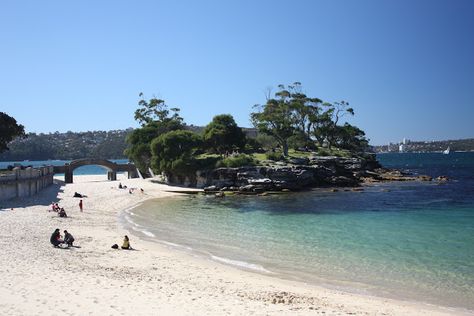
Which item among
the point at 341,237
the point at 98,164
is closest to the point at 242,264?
the point at 341,237

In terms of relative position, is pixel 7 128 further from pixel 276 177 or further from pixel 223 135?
pixel 276 177

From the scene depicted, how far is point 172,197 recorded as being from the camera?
56.9 metres

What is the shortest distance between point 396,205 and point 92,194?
3892 centimetres

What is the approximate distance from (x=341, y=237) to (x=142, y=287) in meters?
17.1

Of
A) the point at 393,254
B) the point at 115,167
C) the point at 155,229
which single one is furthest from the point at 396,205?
the point at 115,167

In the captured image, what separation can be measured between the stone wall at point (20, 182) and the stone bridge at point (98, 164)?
20588mm

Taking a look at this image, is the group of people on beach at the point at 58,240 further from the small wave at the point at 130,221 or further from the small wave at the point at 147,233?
the small wave at the point at 130,221

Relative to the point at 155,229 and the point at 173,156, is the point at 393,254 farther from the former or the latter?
the point at 173,156

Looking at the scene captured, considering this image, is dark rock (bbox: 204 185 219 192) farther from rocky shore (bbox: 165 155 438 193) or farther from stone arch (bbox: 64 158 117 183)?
stone arch (bbox: 64 158 117 183)

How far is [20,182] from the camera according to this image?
151 feet

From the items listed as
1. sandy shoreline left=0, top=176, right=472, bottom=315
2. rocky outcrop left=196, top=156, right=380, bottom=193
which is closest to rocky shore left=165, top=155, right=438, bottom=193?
rocky outcrop left=196, top=156, right=380, bottom=193

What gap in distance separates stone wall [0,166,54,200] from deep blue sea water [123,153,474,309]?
42.5 feet

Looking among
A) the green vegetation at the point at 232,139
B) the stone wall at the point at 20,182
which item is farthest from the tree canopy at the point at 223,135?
the stone wall at the point at 20,182

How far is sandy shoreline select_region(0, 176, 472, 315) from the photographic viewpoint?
13773 mm
